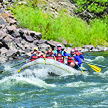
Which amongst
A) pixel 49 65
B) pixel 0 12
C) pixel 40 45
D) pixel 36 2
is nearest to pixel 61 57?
pixel 49 65

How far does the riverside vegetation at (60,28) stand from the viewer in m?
20.9

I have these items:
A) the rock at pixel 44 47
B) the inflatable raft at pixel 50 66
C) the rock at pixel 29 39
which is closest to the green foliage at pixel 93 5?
the rock at pixel 29 39

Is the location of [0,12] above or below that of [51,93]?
above

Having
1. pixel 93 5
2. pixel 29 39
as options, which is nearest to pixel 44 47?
pixel 29 39

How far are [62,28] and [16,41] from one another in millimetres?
6530

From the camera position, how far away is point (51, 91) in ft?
24.5

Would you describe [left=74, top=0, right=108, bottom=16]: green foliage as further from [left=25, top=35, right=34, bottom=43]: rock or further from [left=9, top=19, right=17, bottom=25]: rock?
[left=25, top=35, right=34, bottom=43]: rock

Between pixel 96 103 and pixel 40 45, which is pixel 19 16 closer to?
pixel 40 45

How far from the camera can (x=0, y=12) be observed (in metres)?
21.0

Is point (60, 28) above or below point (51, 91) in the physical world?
above

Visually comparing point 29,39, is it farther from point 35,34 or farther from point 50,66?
point 50,66

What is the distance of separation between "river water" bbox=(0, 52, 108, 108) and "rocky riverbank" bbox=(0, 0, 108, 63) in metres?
5.37

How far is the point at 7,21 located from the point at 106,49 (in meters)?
9.31

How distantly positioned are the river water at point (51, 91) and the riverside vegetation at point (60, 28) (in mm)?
11428
